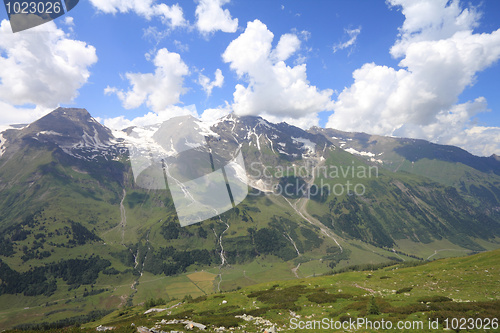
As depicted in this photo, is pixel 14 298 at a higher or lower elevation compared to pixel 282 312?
lower

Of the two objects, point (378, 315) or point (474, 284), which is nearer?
point (378, 315)

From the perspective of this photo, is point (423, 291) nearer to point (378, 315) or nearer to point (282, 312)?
point (378, 315)

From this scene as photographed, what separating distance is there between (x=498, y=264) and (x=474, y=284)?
18228 mm

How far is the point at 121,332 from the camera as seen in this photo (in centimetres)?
1842

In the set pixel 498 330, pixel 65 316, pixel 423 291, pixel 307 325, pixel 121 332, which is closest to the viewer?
pixel 498 330

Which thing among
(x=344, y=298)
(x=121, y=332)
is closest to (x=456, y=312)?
(x=344, y=298)

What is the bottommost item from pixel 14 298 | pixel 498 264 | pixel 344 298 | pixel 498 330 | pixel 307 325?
pixel 14 298

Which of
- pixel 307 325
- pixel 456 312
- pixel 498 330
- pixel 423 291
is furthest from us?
pixel 423 291

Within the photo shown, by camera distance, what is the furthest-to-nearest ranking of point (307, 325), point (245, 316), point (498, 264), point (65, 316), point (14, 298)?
point (14, 298), point (65, 316), point (498, 264), point (245, 316), point (307, 325)

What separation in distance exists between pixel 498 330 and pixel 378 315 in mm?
8581

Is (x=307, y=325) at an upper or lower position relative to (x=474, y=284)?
upper

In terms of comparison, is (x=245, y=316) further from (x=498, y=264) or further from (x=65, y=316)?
(x=65, y=316)

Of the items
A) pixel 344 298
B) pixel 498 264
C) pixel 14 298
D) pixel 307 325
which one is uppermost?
pixel 307 325

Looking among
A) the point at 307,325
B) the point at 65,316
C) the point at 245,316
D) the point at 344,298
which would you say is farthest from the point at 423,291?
the point at 65,316
